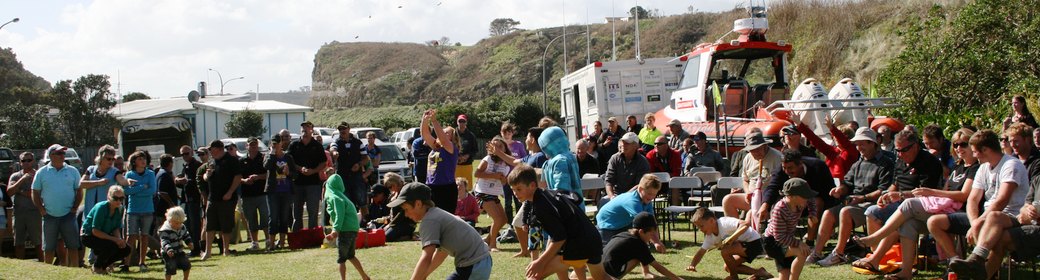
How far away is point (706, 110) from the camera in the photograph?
16.7 metres

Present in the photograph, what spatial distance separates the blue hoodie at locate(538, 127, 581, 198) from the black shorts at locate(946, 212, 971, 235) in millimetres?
2967

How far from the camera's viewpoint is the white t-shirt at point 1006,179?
734 cm

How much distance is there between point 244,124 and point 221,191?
3995 centimetres

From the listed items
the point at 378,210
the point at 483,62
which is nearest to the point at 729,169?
the point at 378,210

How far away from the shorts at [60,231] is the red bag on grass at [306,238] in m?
2.42

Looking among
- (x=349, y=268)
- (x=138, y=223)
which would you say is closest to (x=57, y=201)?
(x=138, y=223)

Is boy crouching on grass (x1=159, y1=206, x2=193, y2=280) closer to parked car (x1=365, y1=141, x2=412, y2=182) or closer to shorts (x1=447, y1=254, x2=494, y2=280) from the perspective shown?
shorts (x1=447, y1=254, x2=494, y2=280)

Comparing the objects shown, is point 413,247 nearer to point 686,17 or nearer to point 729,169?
point 729,169

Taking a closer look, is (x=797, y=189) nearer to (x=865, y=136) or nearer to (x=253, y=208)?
(x=865, y=136)

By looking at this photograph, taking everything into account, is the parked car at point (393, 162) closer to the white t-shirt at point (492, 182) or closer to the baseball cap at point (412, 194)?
the white t-shirt at point (492, 182)

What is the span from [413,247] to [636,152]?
2770 millimetres

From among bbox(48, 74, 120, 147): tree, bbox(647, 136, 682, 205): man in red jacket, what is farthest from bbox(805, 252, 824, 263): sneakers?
bbox(48, 74, 120, 147): tree

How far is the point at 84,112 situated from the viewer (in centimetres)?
4219

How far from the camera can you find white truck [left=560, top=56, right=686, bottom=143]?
65.6 ft
